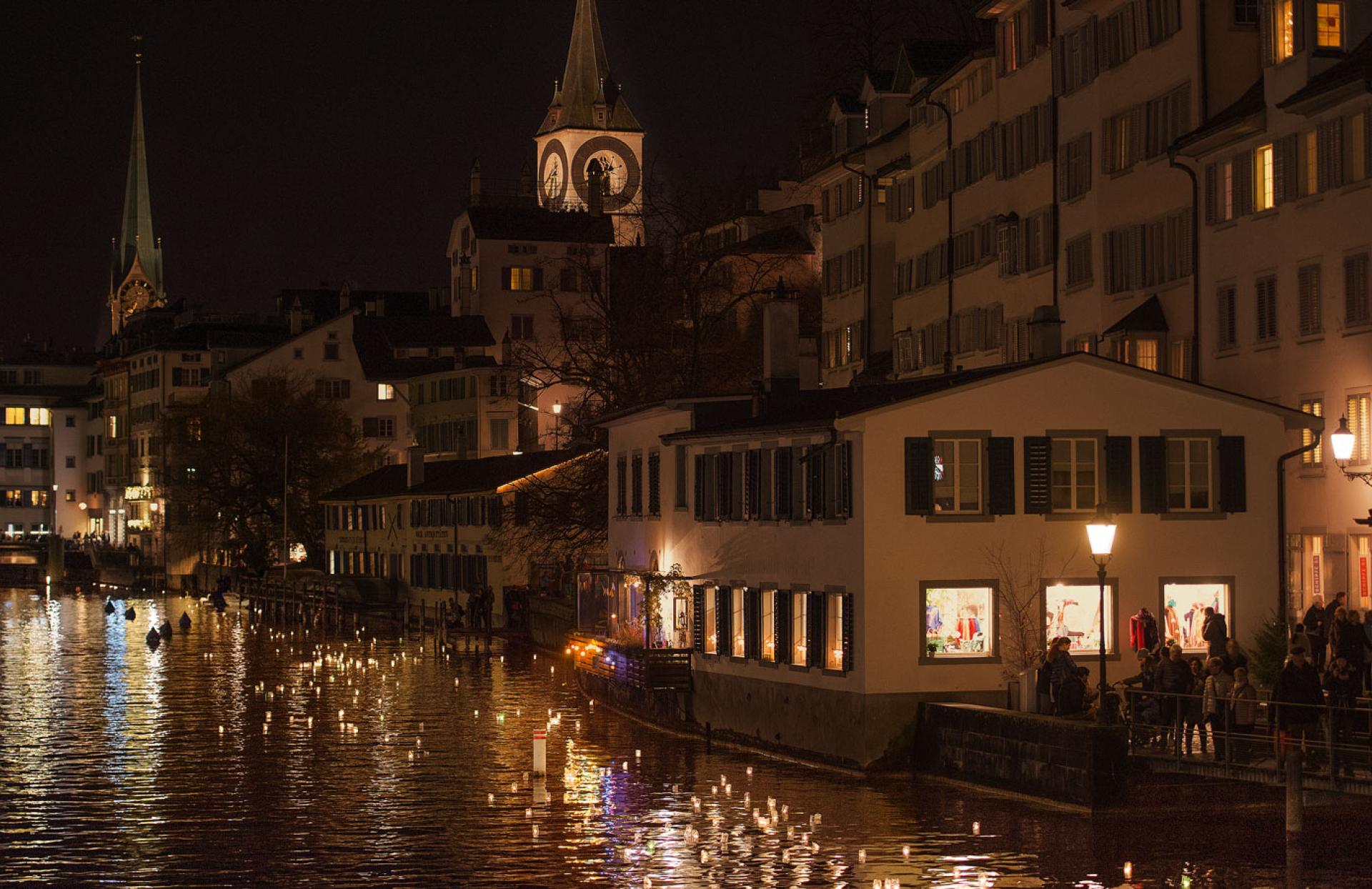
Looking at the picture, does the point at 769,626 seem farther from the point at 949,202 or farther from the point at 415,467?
the point at 415,467

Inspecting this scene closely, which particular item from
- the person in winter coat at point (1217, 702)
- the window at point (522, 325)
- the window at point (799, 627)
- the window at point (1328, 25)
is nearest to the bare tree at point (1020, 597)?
the window at point (799, 627)

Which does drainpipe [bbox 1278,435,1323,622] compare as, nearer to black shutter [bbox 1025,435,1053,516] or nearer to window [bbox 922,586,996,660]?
black shutter [bbox 1025,435,1053,516]

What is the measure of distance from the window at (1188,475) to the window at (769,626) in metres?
8.06

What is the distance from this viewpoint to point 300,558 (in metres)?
119

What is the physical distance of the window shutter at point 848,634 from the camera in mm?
37531

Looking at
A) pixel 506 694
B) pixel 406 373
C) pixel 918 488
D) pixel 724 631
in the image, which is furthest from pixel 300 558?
pixel 918 488

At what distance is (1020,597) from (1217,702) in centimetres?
628

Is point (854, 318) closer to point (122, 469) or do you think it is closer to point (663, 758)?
point (663, 758)

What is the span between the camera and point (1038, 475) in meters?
38.0

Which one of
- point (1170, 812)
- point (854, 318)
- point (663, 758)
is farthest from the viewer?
point (854, 318)

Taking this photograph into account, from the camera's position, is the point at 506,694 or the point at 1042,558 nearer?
the point at 1042,558

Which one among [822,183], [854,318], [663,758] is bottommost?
[663,758]

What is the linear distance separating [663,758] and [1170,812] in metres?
13.0

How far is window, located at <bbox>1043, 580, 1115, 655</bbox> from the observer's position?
37.7 m
